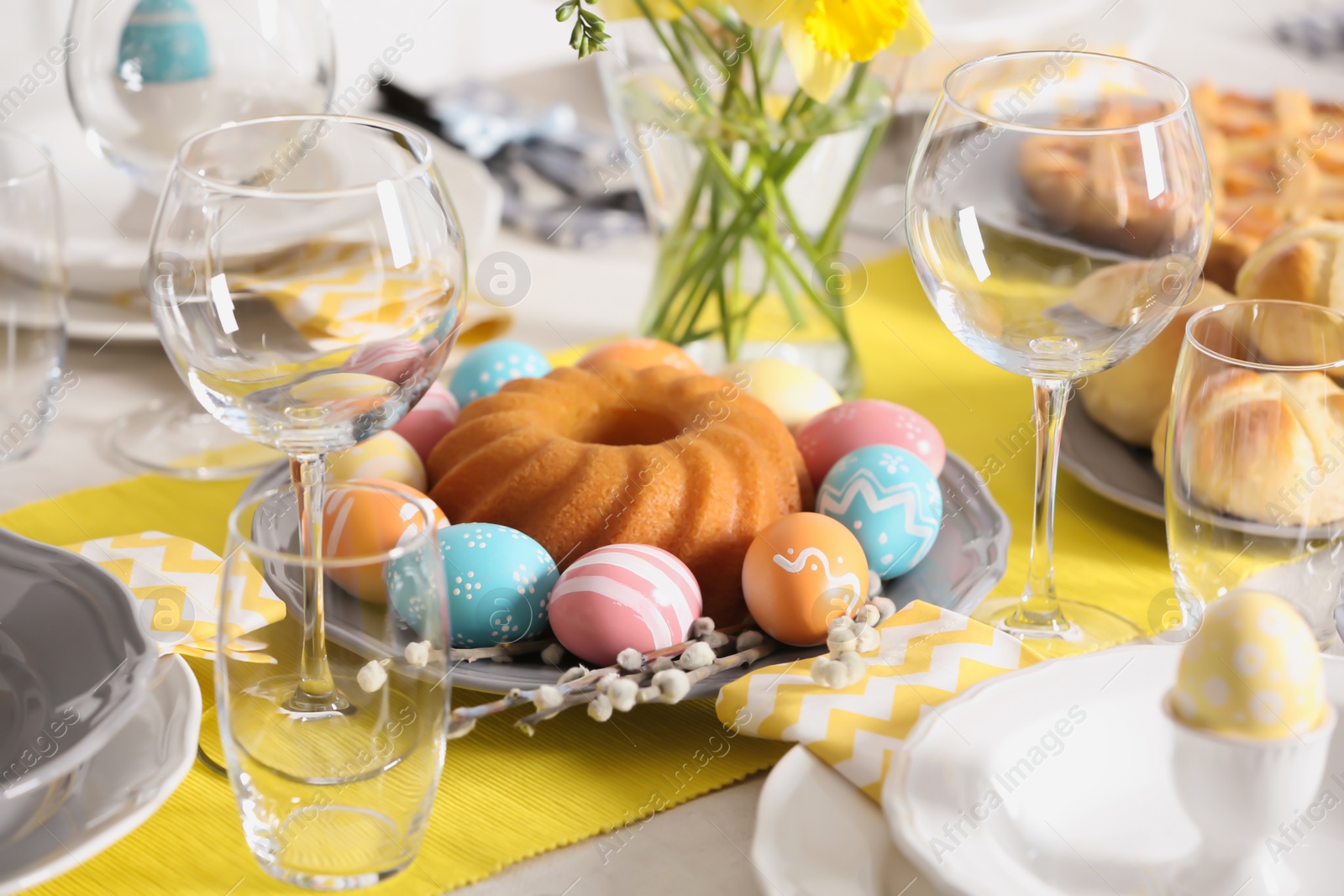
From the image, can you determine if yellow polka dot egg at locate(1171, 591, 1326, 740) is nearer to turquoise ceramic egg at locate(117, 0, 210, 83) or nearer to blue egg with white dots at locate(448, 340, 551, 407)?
blue egg with white dots at locate(448, 340, 551, 407)

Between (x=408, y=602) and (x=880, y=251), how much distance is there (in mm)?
820

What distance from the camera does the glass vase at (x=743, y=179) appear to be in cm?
83

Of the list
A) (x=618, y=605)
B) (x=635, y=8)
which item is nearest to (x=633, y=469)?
(x=618, y=605)

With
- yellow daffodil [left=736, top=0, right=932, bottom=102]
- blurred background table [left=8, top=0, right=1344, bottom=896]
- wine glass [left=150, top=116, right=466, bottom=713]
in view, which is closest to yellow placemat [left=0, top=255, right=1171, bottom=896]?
blurred background table [left=8, top=0, right=1344, bottom=896]

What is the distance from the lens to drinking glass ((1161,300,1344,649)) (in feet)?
1.83

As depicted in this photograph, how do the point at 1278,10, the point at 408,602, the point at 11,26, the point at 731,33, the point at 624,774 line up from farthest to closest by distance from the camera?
the point at 1278,10 < the point at 11,26 < the point at 731,33 < the point at 624,774 < the point at 408,602

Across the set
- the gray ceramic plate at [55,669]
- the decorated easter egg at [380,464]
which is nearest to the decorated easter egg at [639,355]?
the decorated easter egg at [380,464]

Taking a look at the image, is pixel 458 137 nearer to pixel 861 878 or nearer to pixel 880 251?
pixel 880 251

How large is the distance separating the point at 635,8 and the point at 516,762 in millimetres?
486

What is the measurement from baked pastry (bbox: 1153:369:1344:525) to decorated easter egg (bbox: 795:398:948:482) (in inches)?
6.6

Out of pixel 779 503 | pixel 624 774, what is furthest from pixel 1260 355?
pixel 624 774

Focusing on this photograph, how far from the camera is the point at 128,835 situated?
1.66ft

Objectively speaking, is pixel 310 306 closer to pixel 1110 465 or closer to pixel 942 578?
pixel 942 578

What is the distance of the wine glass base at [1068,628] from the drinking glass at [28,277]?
578mm
